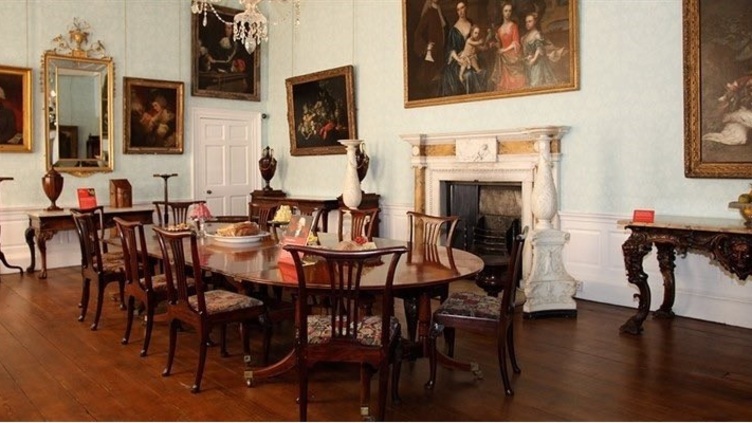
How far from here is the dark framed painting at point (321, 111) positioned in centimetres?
773

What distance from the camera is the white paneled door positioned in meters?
8.55

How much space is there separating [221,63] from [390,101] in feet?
9.21

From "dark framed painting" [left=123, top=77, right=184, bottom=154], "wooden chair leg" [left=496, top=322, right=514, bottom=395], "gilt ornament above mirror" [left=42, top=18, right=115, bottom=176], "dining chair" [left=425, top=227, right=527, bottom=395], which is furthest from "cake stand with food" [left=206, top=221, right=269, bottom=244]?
"dark framed painting" [left=123, top=77, right=184, bottom=154]

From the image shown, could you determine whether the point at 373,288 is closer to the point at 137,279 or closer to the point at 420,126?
the point at 137,279

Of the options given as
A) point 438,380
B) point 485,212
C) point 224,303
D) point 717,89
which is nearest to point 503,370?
point 438,380

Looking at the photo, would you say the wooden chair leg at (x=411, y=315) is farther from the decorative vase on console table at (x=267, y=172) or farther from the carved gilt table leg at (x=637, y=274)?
the decorative vase on console table at (x=267, y=172)

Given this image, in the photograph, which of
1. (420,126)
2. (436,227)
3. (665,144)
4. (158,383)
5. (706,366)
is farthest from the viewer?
(420,126)

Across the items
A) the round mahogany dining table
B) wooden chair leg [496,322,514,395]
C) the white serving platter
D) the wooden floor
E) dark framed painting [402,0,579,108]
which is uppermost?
dark framed painting [402,0,579,108]

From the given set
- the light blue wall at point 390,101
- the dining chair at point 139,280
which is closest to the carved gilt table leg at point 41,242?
the light blue wall at point 390,101

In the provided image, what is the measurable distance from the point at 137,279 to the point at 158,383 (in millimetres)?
873

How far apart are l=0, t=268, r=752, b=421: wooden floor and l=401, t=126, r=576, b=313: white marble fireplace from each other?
0.44m

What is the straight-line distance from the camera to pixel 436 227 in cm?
429

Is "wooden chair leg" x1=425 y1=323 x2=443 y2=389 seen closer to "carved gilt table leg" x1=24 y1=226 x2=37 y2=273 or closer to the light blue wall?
the light blue wall

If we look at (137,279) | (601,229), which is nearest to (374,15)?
(601,229)
